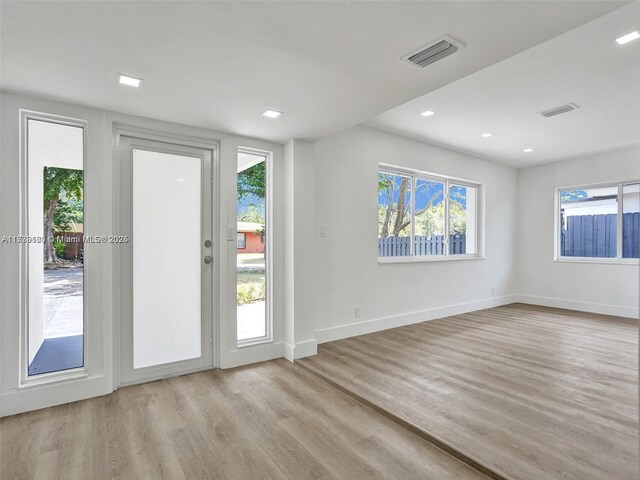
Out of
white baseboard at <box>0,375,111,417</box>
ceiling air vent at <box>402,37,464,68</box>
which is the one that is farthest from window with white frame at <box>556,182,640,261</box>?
white baseboard at <box>0,375,111,417</box>

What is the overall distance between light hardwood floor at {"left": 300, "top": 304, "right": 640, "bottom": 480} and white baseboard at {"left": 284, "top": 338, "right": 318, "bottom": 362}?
100mm

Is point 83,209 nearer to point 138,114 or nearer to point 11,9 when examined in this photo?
point 138,114

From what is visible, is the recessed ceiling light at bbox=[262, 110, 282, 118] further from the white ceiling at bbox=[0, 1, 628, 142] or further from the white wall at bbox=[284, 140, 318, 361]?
the white wall at bbox=[284, 140, 318, 361]

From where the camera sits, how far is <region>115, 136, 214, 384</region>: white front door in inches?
116

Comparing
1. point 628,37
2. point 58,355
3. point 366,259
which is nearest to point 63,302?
point 58,355

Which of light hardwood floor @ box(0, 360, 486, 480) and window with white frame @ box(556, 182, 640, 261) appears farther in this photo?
window with white frame @ box(556, 182, 640, 261)

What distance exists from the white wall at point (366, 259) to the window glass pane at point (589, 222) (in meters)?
2.03

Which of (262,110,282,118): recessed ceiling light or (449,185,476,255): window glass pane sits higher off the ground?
(262,110,282,118): recessed ceiling light

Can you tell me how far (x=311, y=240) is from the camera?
370 cm

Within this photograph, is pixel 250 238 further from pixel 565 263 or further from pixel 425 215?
pixel 565 263

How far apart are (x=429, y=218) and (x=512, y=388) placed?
300 centimetres

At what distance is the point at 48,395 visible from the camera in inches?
99.4

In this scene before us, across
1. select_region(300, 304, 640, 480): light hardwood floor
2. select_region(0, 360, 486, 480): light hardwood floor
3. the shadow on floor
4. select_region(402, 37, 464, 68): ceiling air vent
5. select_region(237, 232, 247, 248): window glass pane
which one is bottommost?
select_region(0, 360, 486, 480): light hardwood floor

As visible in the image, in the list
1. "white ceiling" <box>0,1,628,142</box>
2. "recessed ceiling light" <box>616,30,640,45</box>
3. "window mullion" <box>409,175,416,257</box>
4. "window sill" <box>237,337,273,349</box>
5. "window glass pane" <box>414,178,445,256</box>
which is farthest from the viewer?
"window glass pane" <box>414,178,445,256</box>
